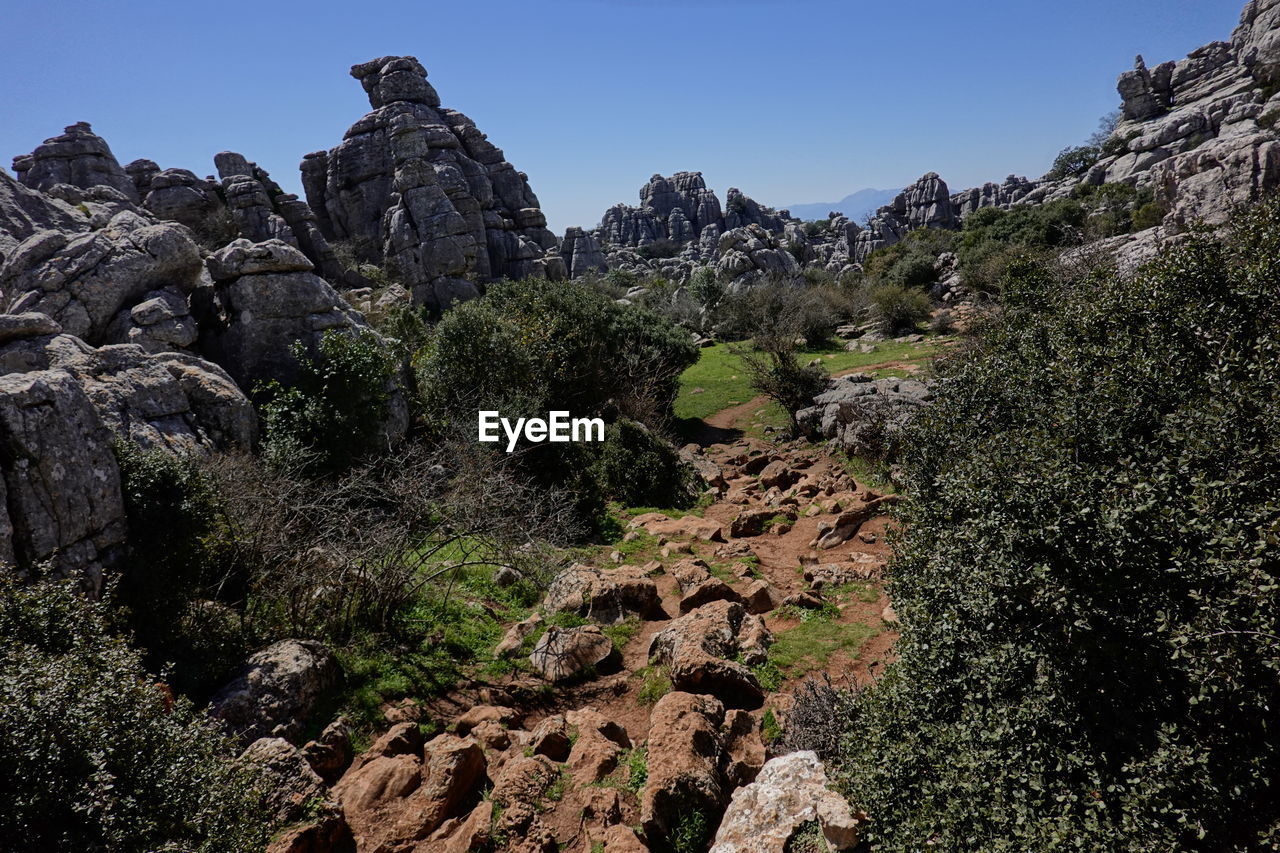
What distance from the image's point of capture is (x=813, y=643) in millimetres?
9906

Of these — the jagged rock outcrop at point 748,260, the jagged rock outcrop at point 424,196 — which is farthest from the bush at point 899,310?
the jagged rock outcrop at point 424,196

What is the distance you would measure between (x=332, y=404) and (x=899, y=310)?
34195mm

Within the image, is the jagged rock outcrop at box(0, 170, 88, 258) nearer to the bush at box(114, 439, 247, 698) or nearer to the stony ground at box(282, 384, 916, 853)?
the bush at box(114, 439, 247, 698)

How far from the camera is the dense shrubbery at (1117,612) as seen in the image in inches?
154

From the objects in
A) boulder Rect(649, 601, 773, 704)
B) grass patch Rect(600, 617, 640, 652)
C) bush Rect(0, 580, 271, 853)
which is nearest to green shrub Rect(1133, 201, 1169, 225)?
boulder Rect(649, 601, 773, 704)

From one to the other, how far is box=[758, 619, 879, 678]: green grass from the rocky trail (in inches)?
1.4

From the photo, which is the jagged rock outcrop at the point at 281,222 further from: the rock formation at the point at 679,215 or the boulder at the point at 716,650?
the rock formation at the point at 679,215

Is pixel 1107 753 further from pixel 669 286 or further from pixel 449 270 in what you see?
pixel 669 286

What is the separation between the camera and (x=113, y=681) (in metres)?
5.47

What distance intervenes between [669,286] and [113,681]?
6046 centimetres

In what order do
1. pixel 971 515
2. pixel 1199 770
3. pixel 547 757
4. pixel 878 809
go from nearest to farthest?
pixel 1199 770, pixel 878 809, pixel 971 515, pixel 547 757

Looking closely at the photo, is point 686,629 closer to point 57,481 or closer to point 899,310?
point 57,481

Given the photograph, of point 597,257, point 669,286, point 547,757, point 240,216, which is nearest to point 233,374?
point 547,757

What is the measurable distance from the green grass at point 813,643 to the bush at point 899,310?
3281cm
